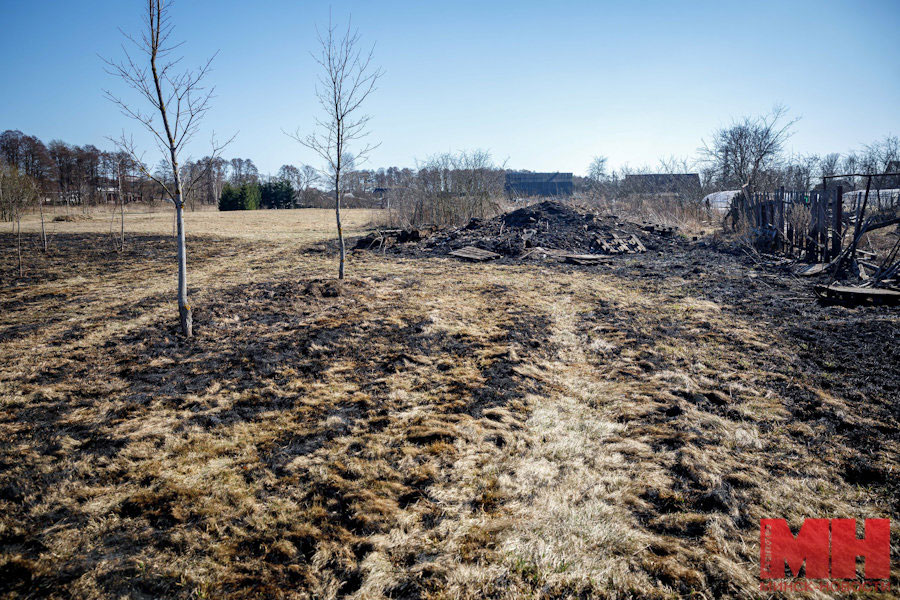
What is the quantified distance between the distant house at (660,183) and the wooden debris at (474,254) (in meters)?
26.4

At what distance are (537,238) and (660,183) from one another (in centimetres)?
2766

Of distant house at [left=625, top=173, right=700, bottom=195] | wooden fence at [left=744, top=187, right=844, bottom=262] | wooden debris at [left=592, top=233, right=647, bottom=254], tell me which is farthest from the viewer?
distant house at [left=625, top=173, right=700, bottom=195]

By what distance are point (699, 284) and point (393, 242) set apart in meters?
11.7

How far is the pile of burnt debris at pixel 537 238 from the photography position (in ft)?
49.3

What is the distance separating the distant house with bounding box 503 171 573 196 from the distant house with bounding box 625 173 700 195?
69.9ft

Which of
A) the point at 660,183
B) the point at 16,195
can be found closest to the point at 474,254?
the point at 16,195

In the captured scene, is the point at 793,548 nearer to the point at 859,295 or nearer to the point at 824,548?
the point at 824,548

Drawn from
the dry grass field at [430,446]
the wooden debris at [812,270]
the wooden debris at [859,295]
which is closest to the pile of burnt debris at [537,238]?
the wooden debris at [812,270]

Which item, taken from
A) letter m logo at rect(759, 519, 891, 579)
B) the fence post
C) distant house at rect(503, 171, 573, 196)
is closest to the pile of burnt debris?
the fence post

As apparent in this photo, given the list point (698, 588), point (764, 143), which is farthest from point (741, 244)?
point (764, 143)

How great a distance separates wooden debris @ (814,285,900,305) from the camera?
6.98 m

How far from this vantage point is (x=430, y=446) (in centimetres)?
348

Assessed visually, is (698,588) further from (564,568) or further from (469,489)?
(469,489)

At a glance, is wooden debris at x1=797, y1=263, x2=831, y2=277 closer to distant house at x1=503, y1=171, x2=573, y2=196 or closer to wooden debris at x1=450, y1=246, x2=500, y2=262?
wooden debris at x1=450, y1=246, x2=500, y2=262
